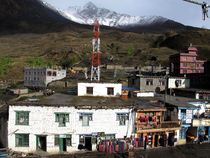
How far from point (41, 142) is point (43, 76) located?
6881 centimetres

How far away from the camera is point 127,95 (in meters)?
52.9

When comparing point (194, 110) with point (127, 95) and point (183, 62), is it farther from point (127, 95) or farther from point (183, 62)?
point (183, 62)

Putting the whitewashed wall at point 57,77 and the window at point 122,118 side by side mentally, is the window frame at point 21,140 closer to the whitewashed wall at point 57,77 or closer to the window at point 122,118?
the window at point 122,118

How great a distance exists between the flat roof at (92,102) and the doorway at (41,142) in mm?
3561

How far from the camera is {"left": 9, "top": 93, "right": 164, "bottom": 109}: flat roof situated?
43.9 metres

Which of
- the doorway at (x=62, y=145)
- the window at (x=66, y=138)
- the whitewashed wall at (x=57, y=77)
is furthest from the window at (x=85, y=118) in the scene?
the whitewashed wall at (x=57, y=77)

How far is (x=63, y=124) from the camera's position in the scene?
43.6 metres

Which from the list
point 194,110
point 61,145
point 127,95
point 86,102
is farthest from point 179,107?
point 61,145

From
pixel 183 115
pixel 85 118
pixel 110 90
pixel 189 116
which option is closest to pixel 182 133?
pixel 183 115

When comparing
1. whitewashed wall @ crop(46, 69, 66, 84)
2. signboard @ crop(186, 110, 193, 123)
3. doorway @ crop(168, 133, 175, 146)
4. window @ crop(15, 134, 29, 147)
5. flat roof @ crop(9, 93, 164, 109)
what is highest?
whitewashed wall @ crop(46, 69, 66, 84)

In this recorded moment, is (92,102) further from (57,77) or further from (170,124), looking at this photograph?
(57,77)

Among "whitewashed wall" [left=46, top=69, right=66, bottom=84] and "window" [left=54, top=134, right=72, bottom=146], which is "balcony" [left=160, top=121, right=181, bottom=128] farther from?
"whitewashed wall" [left=46, top=69, right=66, bottom=84]

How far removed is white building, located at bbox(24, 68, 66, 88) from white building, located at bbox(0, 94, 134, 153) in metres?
64.3

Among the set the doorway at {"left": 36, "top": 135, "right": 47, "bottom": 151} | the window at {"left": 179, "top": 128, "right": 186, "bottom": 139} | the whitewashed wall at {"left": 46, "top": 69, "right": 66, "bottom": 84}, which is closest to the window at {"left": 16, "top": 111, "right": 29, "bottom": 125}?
the doorway at {"left": 36, "top": 135, "right": 47, "bottom": 151}
